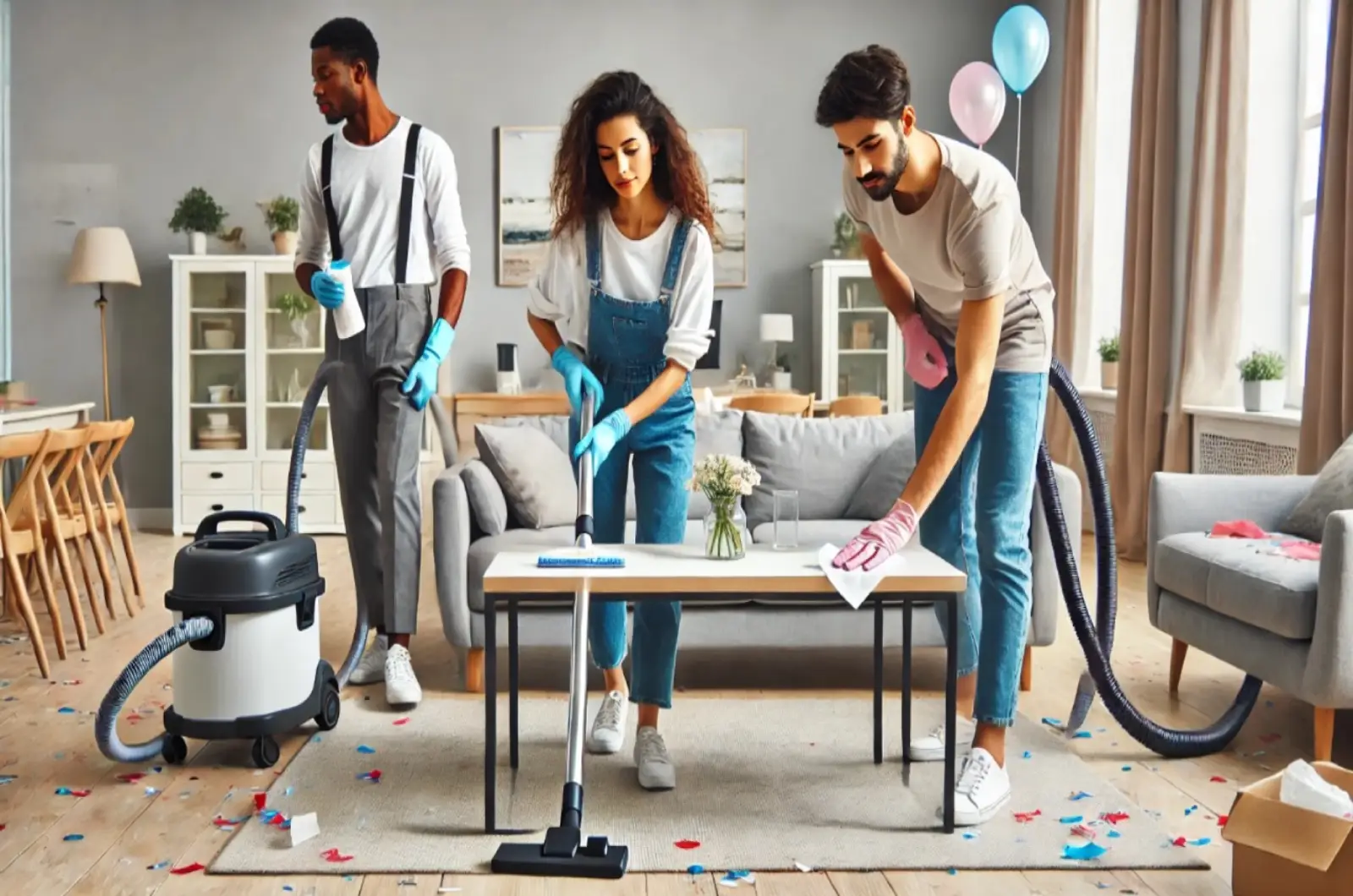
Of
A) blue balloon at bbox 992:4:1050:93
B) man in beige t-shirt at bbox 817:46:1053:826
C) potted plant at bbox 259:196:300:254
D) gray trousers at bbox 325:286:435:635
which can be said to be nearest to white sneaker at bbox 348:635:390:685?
gray trousers at bbox 325:286:435:635

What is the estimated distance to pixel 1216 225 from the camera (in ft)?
16.2

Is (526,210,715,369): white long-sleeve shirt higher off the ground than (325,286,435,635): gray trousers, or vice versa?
(526,210,715,369): white long-sleeve shirt

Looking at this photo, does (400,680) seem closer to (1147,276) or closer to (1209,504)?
(1209,504)

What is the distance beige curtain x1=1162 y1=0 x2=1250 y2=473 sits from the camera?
4871 millimetres

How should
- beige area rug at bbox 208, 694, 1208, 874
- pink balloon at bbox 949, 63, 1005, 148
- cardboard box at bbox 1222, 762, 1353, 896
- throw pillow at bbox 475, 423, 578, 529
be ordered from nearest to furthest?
cardboard box at bbox 1222, 762, 1353, 896 → beige area rug at bbox 208, 694, 1208, 874 → throw pillow at bbox 475, 423, 578, 529 → pink balloon at bbox 949, 63, 1005, 148

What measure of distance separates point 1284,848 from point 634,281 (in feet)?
5.04

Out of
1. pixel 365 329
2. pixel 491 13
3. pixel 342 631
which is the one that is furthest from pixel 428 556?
pixel 491 13

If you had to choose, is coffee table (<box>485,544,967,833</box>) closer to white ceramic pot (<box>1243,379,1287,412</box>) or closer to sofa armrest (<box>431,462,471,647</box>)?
sofa armrest (<box>431,462,471,647</box>)

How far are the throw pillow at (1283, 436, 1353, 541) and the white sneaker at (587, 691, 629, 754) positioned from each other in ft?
5.92

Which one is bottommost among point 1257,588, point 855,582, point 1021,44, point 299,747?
point 299,747

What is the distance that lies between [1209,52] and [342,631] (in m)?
3.97

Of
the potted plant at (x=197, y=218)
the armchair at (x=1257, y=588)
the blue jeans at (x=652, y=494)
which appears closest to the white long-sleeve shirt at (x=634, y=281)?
the blue jeans at (x=652, y=494)

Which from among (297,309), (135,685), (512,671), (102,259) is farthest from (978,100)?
(102,259)

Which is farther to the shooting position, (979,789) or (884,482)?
(884,482)
